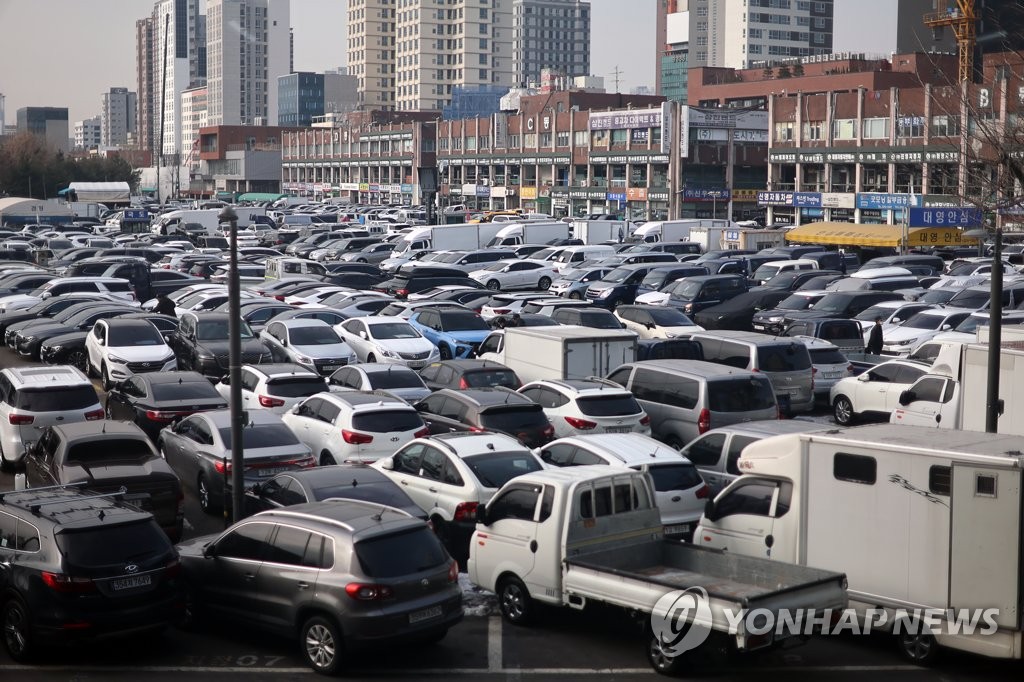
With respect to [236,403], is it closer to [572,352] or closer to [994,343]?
[572,352]

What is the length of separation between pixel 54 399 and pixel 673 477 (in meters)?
10.00

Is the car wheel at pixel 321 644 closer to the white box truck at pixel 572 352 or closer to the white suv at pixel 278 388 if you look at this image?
the white suv at pixel 278 388

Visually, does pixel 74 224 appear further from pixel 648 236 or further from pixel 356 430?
pixel 356 430

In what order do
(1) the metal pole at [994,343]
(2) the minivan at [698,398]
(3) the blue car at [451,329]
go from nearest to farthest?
(1) the metal pole at [994,343] < (2) the minivan at [698,398] < (3) the blue car at [451,329]

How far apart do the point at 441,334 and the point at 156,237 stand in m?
40.2

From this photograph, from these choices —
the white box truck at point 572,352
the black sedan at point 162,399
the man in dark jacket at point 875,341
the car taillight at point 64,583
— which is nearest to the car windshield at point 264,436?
the black sedan at point 162,399

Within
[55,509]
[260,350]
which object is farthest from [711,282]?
[55,509]

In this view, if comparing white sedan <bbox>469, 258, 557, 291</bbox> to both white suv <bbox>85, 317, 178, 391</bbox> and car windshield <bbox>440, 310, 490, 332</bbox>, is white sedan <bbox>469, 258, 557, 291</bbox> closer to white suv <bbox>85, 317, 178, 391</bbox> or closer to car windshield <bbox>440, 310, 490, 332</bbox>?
car windshield <bbox>440, 310, 490, 332</bbox>

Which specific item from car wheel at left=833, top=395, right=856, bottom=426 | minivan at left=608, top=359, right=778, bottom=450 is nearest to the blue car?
minivan at left=608, top=359, right=778, bottom=450

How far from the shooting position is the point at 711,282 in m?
36.5

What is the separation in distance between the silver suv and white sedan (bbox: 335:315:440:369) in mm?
14277

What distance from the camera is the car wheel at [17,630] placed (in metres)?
10.5

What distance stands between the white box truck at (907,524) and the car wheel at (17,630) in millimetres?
7090

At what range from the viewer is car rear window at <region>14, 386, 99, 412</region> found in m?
18.1
